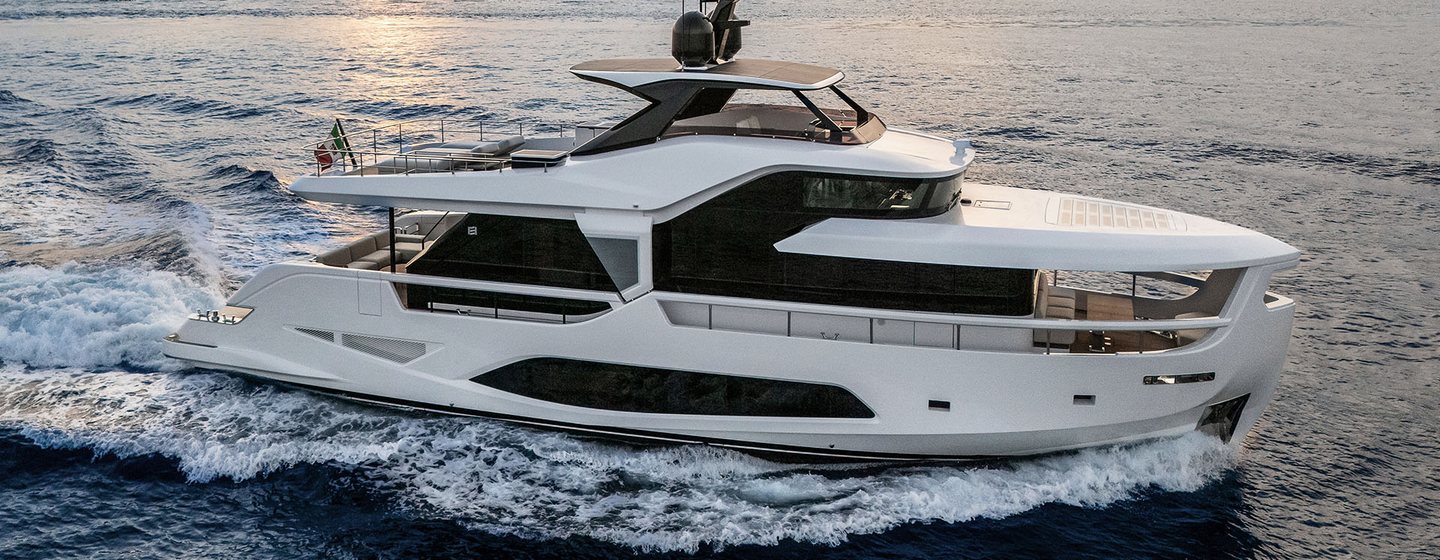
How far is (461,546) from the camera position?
12.4 m

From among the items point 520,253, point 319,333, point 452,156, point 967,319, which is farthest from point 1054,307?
point 319,333

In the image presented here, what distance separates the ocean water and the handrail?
68.3 inches

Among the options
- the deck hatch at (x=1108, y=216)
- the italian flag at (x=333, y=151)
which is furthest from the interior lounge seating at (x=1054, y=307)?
the italian flag at (x=333, y=151)

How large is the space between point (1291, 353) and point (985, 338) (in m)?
7.35

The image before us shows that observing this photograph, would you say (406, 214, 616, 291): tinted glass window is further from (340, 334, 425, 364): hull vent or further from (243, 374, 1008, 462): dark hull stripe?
(243, 374, 1008, 462): dark hull stripe

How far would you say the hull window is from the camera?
13.7m

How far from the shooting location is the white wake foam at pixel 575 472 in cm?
1285

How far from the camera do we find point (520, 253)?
14.6 m

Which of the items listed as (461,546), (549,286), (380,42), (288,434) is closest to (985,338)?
(549,286)

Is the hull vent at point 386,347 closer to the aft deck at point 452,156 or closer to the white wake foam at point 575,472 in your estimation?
the white wake foam at point 575,472

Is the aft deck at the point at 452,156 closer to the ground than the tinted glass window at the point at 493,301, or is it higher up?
higher up

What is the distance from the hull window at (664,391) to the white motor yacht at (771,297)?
0.10ft

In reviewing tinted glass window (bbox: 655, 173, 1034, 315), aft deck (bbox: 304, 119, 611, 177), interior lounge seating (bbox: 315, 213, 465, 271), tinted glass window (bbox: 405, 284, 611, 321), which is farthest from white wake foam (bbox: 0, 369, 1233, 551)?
aft deck (bbox: 304, 119, 611, 177)

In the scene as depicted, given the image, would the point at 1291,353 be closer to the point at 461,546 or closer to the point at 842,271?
the point at 842,271
